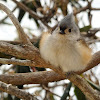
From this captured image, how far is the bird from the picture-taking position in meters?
1.84

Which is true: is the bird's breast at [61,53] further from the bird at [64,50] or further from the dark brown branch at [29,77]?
the dark brown branch at [29,77]

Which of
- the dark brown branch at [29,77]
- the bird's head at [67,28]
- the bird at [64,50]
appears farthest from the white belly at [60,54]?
the dark brown branch at [29,77]

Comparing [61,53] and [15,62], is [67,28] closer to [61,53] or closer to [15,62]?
[61,53]

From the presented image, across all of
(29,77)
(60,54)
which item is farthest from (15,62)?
(29,77)

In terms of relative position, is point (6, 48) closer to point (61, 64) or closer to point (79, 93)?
point (61, 64)

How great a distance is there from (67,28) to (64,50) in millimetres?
216

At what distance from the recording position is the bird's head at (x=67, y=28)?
6.36ft

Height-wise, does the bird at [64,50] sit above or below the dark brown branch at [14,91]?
above

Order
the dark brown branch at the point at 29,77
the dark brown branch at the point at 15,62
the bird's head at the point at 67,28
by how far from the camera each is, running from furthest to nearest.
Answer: the dark brown branch at the point at 29,77
the bird's head at the point at 67,28
the dark brown branch at the point at 15,62

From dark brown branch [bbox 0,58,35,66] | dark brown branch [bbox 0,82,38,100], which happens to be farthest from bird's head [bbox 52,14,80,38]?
dark brown branch [bbox 0,82,38,100]

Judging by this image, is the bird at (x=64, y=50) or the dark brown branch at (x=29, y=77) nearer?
the bird at (x=64, y=50)

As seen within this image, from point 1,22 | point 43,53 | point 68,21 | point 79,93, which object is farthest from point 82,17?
point 43,53

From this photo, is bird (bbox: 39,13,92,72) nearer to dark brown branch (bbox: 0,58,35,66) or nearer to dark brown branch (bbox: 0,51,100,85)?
dark brown branch (bbox: 0,58,35,66)

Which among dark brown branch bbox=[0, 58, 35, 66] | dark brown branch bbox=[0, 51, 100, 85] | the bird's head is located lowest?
dark brown branch bbox=[0, 58, 35, 66]
